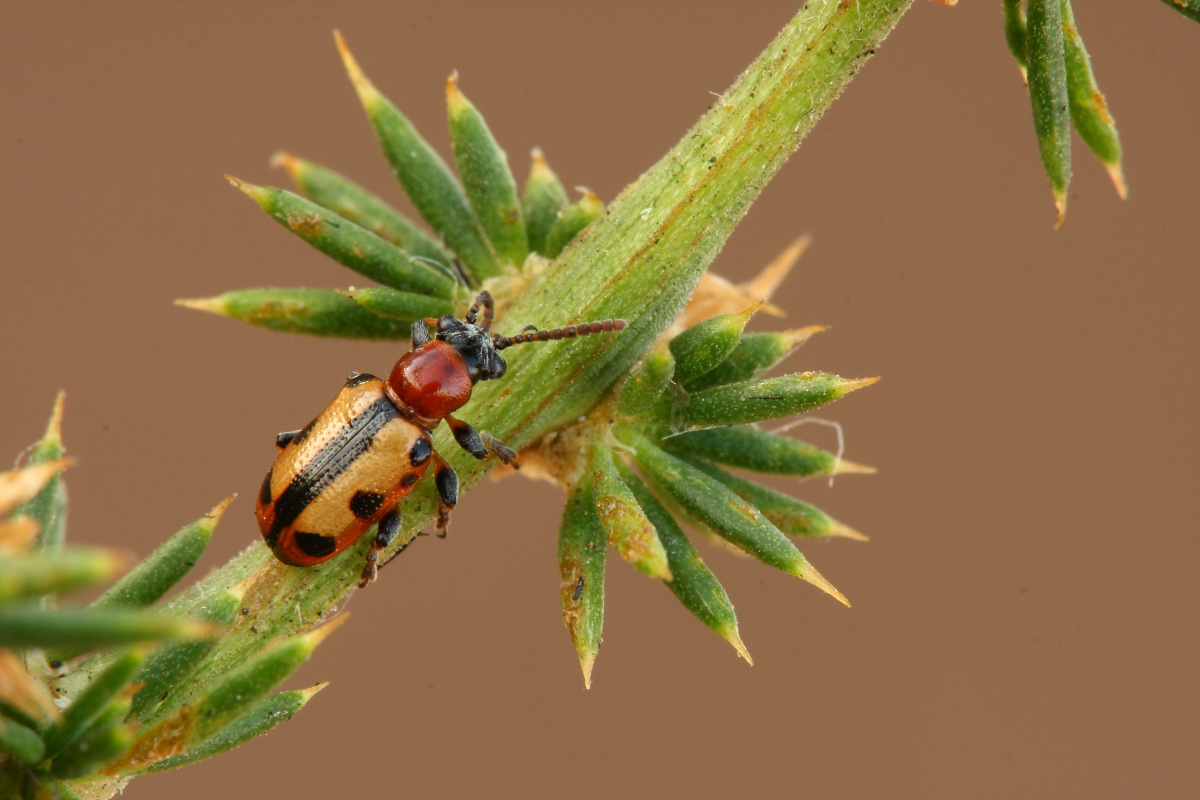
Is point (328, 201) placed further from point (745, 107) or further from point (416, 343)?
point (745, 107)

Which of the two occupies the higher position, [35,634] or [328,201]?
[328,201]

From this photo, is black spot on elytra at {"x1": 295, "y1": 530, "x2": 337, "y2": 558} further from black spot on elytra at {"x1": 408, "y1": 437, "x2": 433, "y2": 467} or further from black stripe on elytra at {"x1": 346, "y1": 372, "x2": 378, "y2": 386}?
black stripe on elytra at {"x1": 346, "y1": 372, "x2": 378, "y2": 386}

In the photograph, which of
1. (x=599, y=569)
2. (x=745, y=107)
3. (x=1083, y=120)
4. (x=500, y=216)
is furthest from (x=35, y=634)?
(x=1083, y=120)

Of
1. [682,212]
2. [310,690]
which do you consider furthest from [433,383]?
[310,690]

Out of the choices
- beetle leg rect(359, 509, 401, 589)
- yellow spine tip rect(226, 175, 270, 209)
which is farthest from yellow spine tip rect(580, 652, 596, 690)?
yellow spine tip rect(226, 175, 270, 209)

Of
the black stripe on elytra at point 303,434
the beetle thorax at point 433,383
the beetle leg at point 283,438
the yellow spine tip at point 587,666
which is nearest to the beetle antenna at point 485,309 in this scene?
the beetle thorax at point 433,383

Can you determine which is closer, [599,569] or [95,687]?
[95,687]
